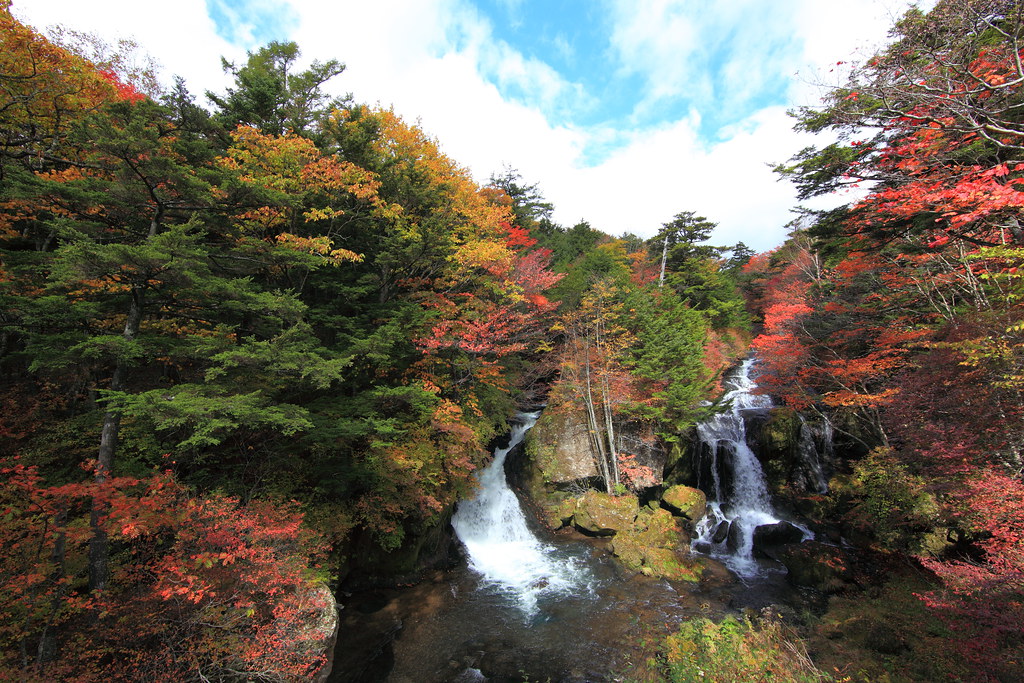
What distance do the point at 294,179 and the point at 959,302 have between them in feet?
76.0

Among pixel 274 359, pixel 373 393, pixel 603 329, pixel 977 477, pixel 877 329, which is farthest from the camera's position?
pixel 603 329

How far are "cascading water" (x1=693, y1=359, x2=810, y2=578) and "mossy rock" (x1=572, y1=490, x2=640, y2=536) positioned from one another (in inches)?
114

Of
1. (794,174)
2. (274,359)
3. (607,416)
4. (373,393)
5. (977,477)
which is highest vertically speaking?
(794,174)

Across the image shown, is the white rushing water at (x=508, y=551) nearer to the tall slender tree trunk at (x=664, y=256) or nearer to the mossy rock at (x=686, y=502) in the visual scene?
the mossy rock at (x=686, y=502)

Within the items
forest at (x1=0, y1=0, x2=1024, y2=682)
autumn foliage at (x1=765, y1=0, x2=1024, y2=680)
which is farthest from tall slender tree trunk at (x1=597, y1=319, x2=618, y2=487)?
autumn foliage at (x1=765, y1=0, x2=1024, y2=680)

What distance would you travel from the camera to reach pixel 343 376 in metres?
12.3

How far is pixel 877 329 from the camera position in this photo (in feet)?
51.5

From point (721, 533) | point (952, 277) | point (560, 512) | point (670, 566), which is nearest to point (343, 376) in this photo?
point (560, 512)

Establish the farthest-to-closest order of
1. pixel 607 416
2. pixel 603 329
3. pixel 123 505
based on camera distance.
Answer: pixel 603 329 → pixel 607 416 → pixel 123 505

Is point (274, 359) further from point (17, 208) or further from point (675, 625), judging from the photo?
point (675, 625)

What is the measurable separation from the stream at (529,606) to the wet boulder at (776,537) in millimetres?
551

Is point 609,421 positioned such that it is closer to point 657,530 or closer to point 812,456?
point 657,530

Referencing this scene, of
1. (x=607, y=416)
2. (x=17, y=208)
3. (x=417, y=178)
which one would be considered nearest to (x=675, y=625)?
(x=607, y=416)

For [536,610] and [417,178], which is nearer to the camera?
[536,610]
